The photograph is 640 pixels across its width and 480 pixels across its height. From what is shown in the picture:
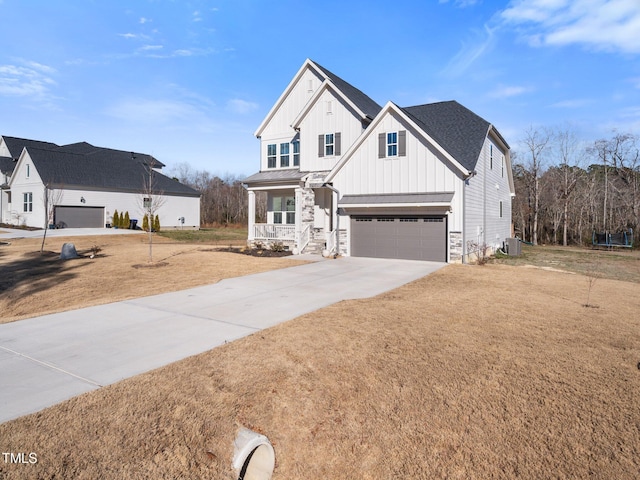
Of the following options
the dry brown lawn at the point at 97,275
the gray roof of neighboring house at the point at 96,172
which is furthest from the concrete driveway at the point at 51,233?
the dry brown lawn at the point at 97,275

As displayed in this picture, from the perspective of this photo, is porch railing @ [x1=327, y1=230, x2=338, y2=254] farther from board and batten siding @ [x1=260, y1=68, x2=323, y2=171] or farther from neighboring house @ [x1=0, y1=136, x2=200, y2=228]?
neighboring house @ [x1=0, y1=136, x2=200, y2=228]

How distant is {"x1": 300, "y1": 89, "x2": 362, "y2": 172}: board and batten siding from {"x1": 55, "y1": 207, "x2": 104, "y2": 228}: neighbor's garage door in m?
23.5

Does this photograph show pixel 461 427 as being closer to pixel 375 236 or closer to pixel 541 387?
pixel 541 387

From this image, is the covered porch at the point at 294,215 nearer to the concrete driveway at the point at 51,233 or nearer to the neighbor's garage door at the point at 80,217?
the concrete driveway at the point at 51,233

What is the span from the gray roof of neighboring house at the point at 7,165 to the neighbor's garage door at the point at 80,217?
37.0ft

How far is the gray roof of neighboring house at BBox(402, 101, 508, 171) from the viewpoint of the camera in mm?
16906

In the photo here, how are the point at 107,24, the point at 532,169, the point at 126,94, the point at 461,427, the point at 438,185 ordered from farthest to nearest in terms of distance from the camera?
1. the point at 532,169
2. the point at 126,94
3. the point at 438,185
4. the point at 107,24
5. the point at 461,427

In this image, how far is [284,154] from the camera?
22.2 meters

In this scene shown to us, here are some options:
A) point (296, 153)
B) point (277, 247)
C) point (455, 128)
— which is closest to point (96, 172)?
point (296, 153)

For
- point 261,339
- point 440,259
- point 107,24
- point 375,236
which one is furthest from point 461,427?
point 107,24

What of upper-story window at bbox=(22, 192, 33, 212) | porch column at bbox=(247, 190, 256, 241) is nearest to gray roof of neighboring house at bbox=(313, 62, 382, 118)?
porch column at bbox=(247, 190, 256, 241)

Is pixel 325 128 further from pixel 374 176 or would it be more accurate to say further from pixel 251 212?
pixel 251 212

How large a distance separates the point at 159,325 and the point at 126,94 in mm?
16875

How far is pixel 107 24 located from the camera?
13.8 m
